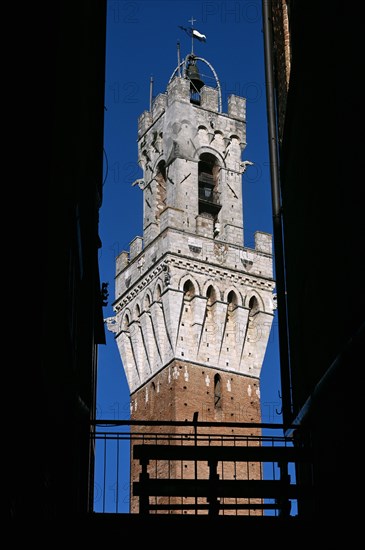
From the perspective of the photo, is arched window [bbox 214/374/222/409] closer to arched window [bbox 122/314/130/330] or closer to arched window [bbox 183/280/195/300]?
arched window [bbox 183/280/195/300]

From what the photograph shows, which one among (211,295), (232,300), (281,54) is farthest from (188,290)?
(281,54)

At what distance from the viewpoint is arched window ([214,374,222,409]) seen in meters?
39.0

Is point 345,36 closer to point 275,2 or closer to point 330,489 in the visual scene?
point 330,489

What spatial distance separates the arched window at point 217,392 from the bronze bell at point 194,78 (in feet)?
45.0

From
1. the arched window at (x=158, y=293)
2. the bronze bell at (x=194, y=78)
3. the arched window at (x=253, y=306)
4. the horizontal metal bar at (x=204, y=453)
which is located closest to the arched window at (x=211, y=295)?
the arched window at (x=253, y=306)

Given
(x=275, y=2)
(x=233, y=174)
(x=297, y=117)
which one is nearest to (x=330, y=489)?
(x=297, y=117)

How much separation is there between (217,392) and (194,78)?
14.6m

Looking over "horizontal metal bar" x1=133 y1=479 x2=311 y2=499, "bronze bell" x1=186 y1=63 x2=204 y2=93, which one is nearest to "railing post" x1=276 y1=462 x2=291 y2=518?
"horizontal metal bar" x1=133 y1=479 x2=311 y2=499

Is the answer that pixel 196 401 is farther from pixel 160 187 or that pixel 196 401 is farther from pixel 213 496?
pixel 213 496

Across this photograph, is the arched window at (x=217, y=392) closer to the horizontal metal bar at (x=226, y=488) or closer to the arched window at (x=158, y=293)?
the arched window at (x=158, y=293)

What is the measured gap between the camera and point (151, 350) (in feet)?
131

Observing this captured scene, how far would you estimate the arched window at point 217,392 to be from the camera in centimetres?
3900

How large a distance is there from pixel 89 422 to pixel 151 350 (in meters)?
29.4

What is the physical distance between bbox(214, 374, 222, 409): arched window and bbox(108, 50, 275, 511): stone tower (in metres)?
0.04
